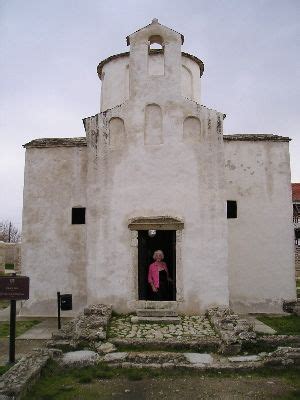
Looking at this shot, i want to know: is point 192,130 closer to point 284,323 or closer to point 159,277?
point 159,277

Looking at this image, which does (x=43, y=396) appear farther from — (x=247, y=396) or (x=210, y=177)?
(x=210, y=177)

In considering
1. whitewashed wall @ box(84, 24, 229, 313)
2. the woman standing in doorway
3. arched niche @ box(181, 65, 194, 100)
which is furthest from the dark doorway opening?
arched niche @ box(181, 65, 194, 100)

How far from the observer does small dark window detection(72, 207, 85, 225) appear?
47.6 feet

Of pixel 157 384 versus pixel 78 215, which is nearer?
pixel 157 384

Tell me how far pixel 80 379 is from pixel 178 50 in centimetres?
1024

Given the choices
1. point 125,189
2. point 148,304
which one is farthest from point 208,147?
point 148,304

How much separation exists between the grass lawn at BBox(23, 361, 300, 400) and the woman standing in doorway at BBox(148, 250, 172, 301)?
4.31m

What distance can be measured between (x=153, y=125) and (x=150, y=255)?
4.80 metres

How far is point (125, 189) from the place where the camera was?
12062 mm

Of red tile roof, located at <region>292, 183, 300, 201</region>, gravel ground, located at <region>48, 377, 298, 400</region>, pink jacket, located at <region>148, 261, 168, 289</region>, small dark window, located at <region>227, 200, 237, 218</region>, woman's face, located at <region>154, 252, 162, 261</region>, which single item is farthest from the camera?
red tile roof, located at <region>292, 183, 300, 201</region>

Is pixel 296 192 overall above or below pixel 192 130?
above

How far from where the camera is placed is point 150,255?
46.6 ft

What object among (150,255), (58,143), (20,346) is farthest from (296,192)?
(20,346)

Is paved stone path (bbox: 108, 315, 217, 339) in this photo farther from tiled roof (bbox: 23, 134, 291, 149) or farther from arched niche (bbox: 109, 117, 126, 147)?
tiled roof (bbox: 23, 134, 291, 149)
